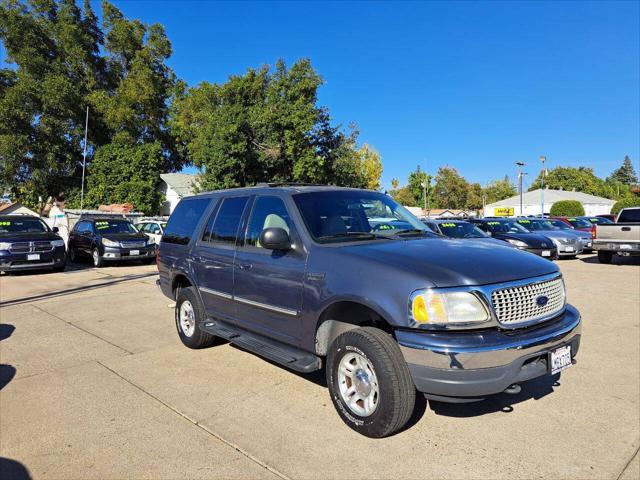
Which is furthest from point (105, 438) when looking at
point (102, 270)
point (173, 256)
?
point (102, 270)

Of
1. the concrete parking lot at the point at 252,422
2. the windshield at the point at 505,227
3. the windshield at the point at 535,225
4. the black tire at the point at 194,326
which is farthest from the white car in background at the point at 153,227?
the windshield at the point at 535,225

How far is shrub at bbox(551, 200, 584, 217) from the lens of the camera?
4691cm

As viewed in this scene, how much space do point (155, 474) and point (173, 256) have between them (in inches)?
131

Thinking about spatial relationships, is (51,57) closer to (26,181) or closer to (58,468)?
(26,181)

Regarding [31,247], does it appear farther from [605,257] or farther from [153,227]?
[605,257]

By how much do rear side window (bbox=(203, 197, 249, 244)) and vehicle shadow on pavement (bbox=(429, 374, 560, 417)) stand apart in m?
2.56

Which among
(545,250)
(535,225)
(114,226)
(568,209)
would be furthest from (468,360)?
(568,209)

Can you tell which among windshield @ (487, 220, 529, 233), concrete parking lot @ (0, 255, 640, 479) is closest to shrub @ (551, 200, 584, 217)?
windshield @ (487, 220, 529, 233)

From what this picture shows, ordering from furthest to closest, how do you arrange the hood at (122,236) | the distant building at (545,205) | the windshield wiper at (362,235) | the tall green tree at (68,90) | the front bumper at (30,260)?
1. the distant building at (545,205)
2. the tall green tree at (68,90)
3. the hood at (122,236)
4. the front bumper at (30,260)
5. the windshield wiper at (362,235)

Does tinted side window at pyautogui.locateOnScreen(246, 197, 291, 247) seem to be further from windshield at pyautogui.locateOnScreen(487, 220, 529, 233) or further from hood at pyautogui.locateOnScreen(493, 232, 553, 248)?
windshield at pyautogui.locateOnScreen(487, 220, 529, 233)

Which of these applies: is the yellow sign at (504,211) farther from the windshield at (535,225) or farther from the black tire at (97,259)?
the black tire at (97,259)

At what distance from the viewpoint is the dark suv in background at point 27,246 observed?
1227cm

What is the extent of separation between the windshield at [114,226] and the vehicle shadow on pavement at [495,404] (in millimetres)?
14370

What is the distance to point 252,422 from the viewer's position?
367 centimetres
